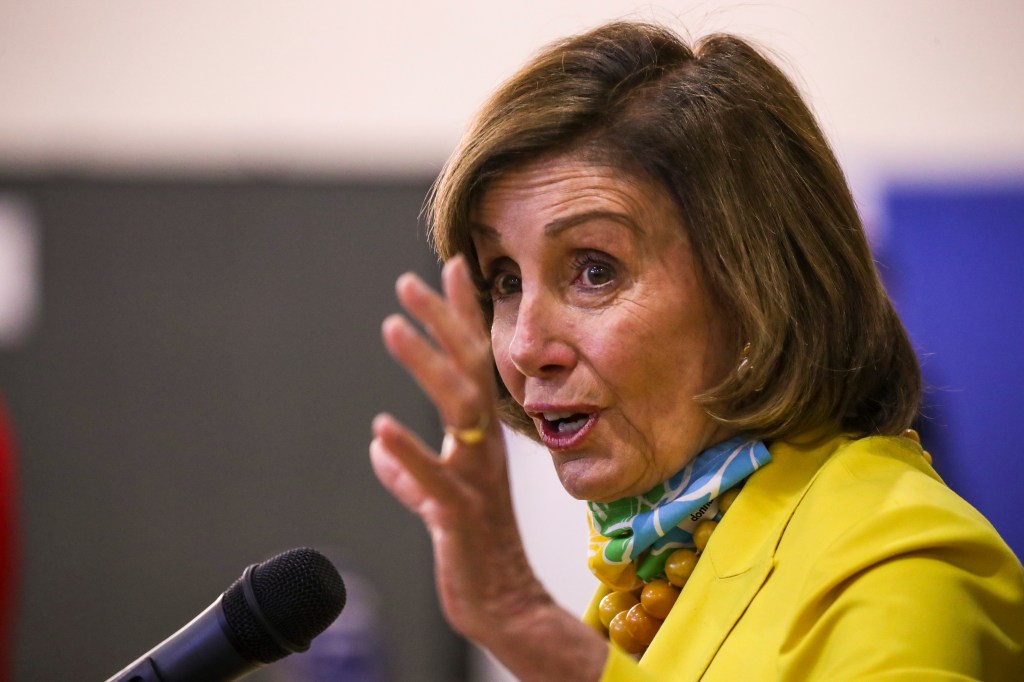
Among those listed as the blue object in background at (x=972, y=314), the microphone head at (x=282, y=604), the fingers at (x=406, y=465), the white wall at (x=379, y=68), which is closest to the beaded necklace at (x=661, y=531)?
the microphone head at (x=282, y=604)

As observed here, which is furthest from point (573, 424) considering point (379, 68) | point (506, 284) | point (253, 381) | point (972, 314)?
point (379, 68)

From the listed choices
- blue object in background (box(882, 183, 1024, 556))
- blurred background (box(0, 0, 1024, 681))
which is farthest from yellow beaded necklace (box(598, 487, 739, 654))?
blue object in background (box(882, 183, 1024, 556))

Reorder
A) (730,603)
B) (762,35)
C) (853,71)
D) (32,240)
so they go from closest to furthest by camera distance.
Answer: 1. (730,603)
2. (32,240)
3. (762,35)
4. (853,71)

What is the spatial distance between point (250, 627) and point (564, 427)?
533 millimetres

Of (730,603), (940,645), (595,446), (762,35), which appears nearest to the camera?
(940,645)

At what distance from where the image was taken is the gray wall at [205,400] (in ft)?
13.8

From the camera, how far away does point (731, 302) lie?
1549 mm

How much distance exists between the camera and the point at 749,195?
5.05ft

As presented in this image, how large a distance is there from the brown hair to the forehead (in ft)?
0.06

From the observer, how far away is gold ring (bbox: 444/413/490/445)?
39.3 inches

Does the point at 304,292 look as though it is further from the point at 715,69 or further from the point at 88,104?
the point at 715,69

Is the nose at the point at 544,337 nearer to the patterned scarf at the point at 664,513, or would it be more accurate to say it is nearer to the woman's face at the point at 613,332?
the woman's face at the point at 613,332

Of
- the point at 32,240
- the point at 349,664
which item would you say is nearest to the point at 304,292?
the point at 32,240

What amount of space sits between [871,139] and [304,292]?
2918 mm
